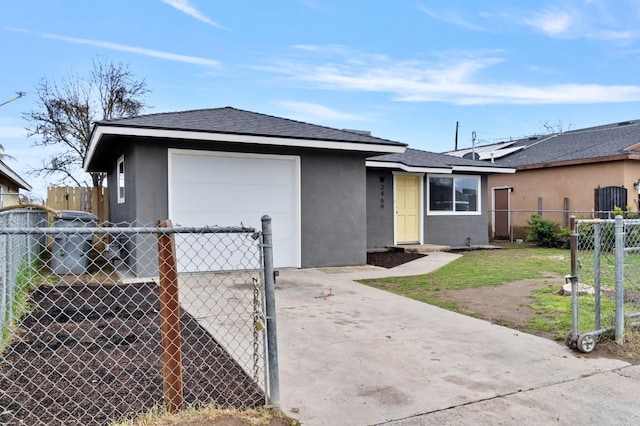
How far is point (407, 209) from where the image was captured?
1392cm

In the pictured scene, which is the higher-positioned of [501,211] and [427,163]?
[427,163]

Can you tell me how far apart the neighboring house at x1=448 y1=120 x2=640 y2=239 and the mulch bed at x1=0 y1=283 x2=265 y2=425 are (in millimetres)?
15218

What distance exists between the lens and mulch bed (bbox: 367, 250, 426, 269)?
1108 centimetres

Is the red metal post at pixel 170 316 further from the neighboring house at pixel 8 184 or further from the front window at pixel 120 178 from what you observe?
the neighboring house at pixel 8 184

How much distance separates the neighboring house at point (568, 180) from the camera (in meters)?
15.4

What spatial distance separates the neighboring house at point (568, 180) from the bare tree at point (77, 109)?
59.5ft

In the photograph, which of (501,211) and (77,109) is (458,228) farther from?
(77,109)

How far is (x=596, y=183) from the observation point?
1602 centimetres

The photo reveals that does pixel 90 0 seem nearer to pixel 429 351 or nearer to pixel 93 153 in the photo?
pixel 93 153

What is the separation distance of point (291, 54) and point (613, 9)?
35.2 feet

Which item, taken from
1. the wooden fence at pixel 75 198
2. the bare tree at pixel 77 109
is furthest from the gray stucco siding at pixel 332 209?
the bare tree at pixel 77 109

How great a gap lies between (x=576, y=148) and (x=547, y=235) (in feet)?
17.8

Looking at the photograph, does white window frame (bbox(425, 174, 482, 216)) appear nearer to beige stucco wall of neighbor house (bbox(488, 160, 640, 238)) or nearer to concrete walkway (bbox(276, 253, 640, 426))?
beige stucco wall of neighbor house (bbox(488, 160, 640, 238))

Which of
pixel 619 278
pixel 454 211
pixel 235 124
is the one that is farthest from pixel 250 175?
pixel 454 211
